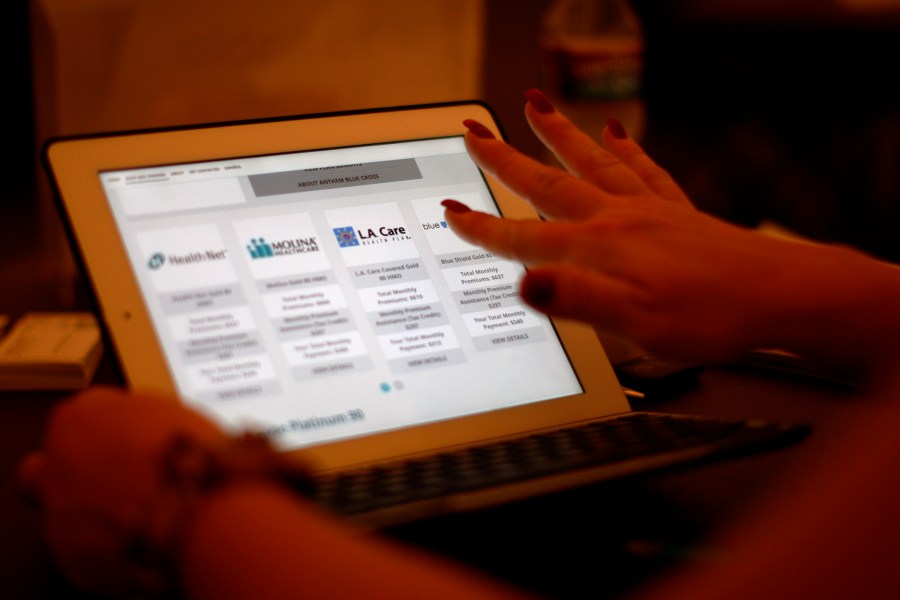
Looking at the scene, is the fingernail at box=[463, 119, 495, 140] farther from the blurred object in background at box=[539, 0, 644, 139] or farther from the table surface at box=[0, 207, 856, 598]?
the blurred object in background at box=[539, 0, 644, 139]

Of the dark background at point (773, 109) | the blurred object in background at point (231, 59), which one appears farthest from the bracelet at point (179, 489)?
the dark background at point (773, 109)


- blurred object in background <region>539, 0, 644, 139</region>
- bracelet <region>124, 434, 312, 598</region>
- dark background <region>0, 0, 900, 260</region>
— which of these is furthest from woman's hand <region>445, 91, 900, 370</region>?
dark background <region>0, 0, 900, 260</region>

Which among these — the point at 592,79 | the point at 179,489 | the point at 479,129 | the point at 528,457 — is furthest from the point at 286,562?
the point at 592,79

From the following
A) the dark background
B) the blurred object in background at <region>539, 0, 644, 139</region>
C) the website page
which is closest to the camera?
the website page

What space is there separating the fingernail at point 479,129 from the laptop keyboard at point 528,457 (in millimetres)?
235

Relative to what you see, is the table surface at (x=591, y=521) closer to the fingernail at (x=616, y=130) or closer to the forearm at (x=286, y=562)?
the forearm at (x=286, y=562)

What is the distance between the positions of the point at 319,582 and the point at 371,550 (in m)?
0.03

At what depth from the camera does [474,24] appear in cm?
134

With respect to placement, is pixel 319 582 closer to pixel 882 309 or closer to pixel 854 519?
pixel 854 519

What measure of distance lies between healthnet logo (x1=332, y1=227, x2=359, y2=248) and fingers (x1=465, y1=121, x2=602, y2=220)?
0.37 feet

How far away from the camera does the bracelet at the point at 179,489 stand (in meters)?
0.39

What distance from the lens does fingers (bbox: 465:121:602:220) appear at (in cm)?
62

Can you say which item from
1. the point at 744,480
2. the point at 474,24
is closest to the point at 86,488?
the point at 744,480

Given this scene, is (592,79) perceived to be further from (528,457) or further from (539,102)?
(528,457)
